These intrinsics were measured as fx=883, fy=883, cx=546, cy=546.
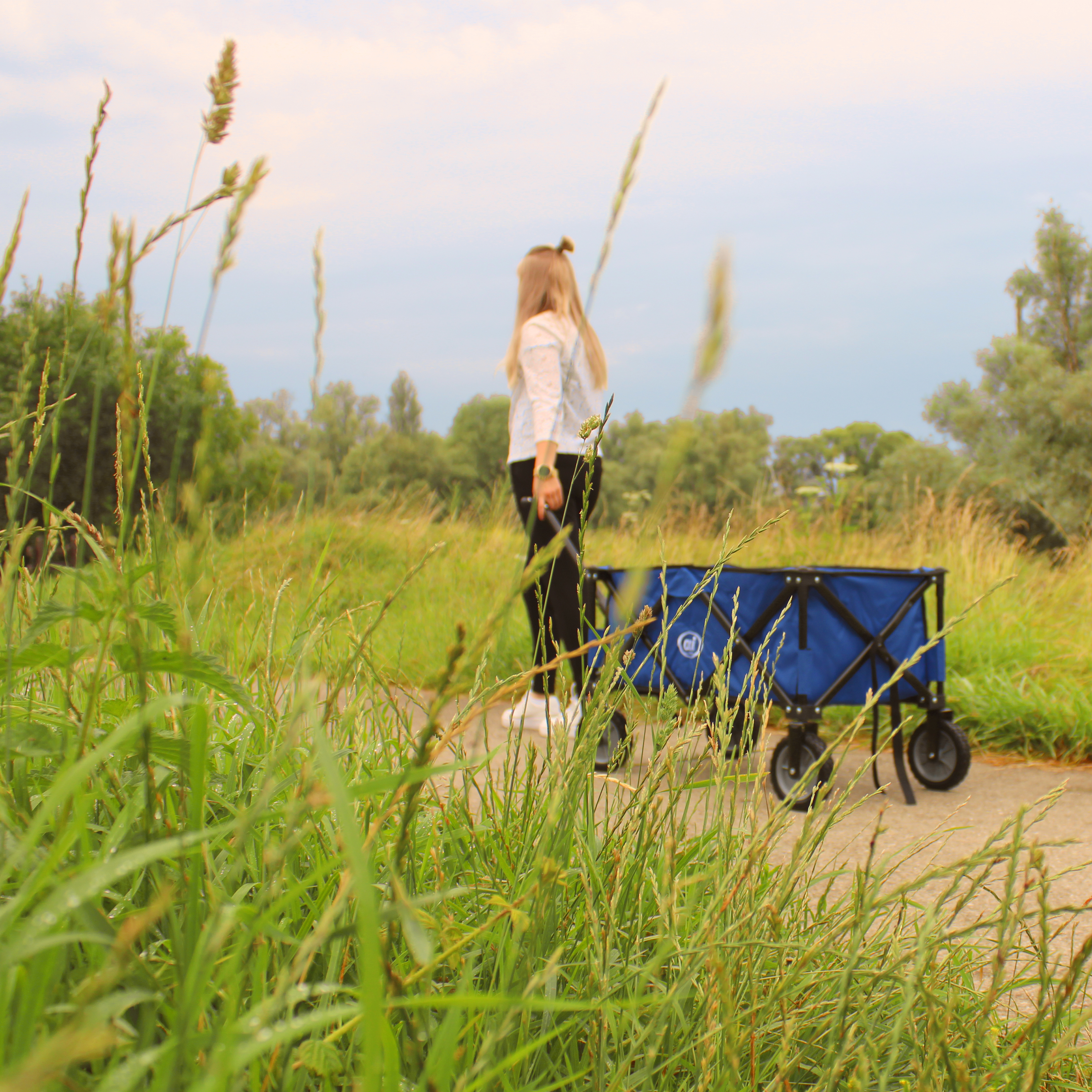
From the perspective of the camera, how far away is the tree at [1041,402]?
78.7ft

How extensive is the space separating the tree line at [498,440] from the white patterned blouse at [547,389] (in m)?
0.22

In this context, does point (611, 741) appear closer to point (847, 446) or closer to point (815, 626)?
point (815, 626)

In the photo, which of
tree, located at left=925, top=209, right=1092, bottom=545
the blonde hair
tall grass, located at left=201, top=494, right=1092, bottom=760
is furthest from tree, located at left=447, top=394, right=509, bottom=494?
the blonde hair

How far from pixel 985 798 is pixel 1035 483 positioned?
78.1 ft

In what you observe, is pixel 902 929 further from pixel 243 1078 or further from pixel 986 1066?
pixel 243 1078

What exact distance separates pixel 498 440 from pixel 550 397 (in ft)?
157

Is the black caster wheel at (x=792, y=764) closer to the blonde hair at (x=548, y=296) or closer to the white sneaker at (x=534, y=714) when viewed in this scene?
the white sneaker at (x=534, y=714)

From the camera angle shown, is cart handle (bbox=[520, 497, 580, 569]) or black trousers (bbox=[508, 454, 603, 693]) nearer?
cart handle (bbox=[520, 497, 580, 569])

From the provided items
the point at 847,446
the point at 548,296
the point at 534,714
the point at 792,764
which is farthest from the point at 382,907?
the point at 847,446

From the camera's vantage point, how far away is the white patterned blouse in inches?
161

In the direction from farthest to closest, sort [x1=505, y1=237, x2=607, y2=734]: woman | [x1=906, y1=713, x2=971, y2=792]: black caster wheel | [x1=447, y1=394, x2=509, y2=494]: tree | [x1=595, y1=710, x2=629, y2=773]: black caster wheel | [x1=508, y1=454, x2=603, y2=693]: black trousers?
1. [x1=447, y1=394, x2=509, y2=494]: tree
2. [x1=505, y1=237, x2=607, y2=734]: woman
3. [x1=508, y1=454, x2=603, y2=693]: black trousers
4. [x1=906, y1=713, x2=971, y2=792]: black caster wheel
5. [x1=595, y1=710, x2=629, y2=773]: black caster wheel

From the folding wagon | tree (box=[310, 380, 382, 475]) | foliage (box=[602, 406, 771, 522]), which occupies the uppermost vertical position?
foliage (box=[602, 406, 771, 522])

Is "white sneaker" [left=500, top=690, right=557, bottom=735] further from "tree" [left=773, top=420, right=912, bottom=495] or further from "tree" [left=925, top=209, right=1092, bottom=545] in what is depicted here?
"tree" [left=773, top=420, right=912, bottom=495]

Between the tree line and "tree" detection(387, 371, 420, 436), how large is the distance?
122mm
